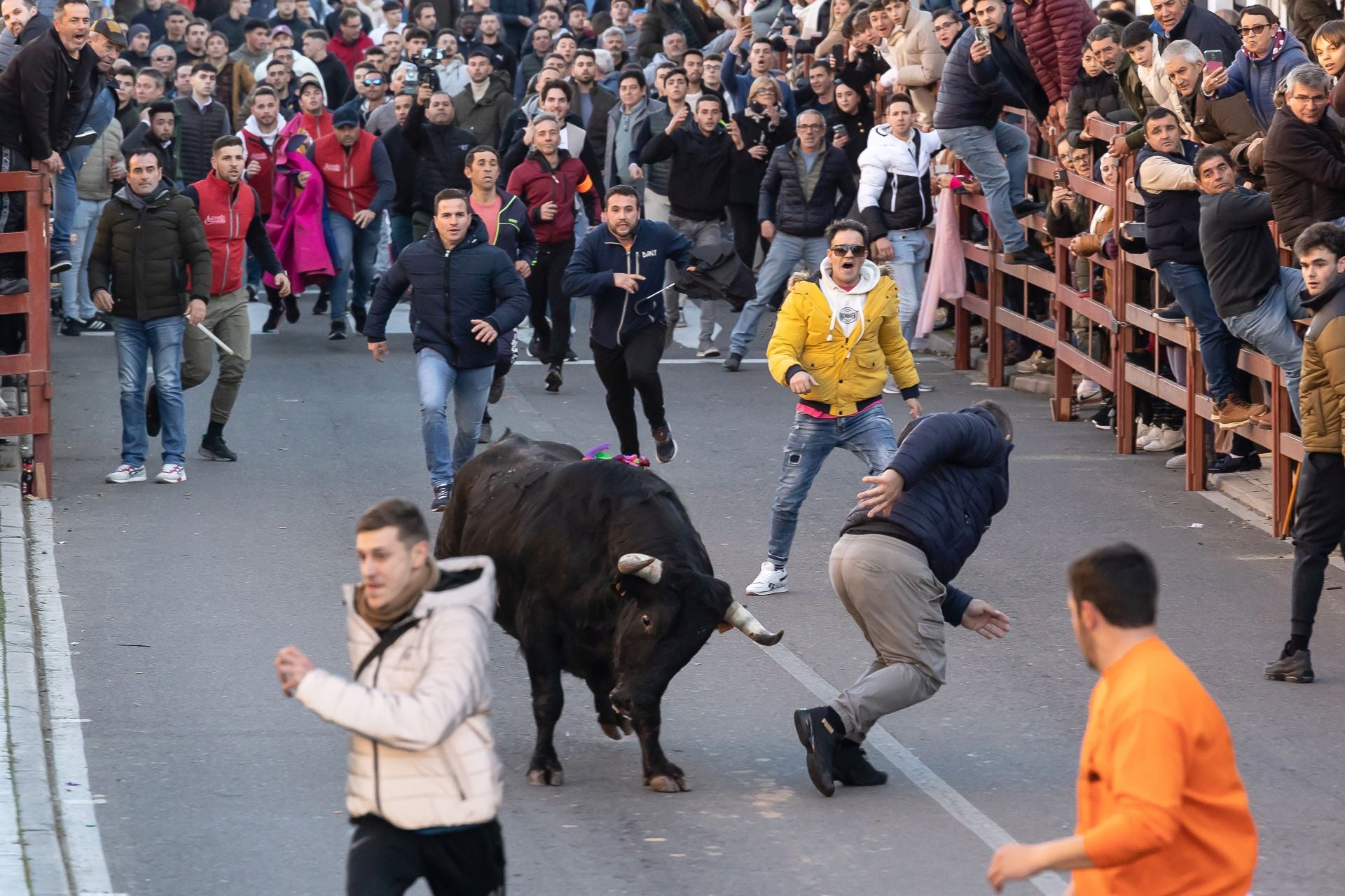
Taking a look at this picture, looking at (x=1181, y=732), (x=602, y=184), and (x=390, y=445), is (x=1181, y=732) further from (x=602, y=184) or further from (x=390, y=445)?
(x=602, y=184)

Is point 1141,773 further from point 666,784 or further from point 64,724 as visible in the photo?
point 64,724

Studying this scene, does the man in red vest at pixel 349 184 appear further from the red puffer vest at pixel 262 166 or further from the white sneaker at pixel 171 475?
the white sneaker at pixel 171 475

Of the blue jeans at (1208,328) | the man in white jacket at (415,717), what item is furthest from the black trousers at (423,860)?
the blue jeans at (1208,328)

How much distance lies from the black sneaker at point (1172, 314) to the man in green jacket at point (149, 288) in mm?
6538

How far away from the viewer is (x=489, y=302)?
487 inches

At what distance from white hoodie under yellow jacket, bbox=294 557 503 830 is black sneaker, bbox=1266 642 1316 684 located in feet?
17.3

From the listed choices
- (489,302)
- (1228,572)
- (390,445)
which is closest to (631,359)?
(489,302)

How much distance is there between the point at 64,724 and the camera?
8.39 metres

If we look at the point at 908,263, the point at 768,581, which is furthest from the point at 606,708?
the point at 908,263

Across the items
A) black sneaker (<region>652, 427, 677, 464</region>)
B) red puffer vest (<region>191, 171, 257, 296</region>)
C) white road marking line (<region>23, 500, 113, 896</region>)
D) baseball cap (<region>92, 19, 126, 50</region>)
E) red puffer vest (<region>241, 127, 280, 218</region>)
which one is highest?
baseball cap (<region>92, 19, 126, 50</region>)

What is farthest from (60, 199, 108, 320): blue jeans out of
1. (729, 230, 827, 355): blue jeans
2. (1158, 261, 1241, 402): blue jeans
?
(1158, 261, 1241, 402): blue jeans

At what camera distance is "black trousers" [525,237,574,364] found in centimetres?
1661

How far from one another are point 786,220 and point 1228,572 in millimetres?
7249

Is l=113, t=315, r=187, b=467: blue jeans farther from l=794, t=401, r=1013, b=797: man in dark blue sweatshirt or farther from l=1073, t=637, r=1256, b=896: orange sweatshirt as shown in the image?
l=1073, t=637, r=1256, b=896: orange sweatshirt
